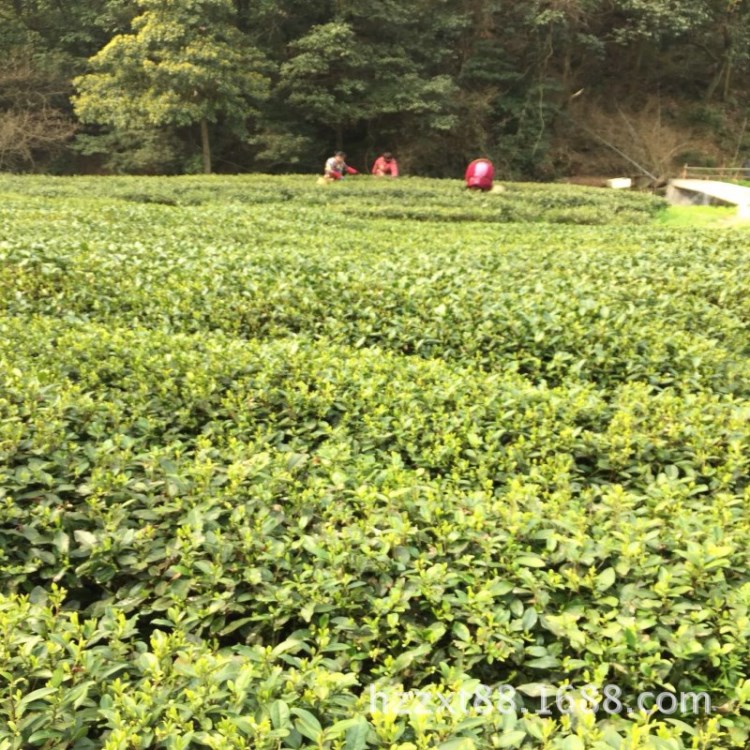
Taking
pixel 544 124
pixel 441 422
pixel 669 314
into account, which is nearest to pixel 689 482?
pixel 441 422

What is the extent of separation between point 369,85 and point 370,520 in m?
25.9

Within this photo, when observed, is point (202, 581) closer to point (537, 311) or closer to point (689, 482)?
point (689, 482)

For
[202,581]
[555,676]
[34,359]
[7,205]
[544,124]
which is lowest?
[555,676]

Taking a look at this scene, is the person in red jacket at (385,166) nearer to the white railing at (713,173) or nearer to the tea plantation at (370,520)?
the tea plantation at (370,520)

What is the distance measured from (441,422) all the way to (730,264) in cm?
560

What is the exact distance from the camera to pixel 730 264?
735 centimetres

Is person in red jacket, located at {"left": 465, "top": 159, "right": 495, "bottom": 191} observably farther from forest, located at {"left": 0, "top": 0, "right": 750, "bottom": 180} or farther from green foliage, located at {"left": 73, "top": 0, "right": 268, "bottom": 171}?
green foliage, located at {"left": 73, "top": 0, "right": 268, "bottom": 171}

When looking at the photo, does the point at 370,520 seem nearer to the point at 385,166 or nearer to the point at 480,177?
the point at 480,177

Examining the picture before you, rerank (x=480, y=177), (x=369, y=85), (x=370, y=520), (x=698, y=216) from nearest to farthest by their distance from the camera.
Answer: (x=370, y=520) < (x=698, y=216) < (x=480, y=177) < (x=369, y=85)

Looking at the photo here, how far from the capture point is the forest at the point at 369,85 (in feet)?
74.0

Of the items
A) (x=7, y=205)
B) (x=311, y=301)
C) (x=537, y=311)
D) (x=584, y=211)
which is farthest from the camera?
(x=584, y=211)

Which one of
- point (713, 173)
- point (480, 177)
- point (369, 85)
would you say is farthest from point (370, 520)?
point (713, 173)

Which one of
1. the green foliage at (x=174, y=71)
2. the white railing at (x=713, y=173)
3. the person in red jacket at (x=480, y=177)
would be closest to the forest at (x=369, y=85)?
the green foliage at (x=174, y=71)

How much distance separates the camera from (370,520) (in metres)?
2.43
